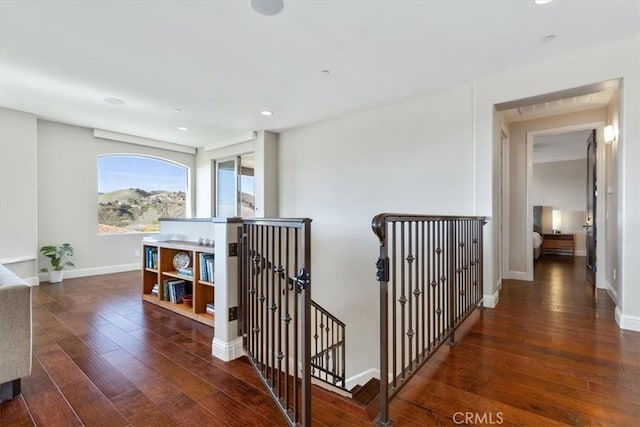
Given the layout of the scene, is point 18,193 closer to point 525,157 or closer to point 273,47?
point 273,47

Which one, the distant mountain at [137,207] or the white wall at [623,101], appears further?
the distant mountain at [137,207]

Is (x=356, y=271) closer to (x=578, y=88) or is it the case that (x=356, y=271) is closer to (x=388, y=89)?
(x=388, y=89)

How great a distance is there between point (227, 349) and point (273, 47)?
8.55ft

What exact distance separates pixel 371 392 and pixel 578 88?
3.79 m

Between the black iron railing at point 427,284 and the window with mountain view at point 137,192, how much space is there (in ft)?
18.5

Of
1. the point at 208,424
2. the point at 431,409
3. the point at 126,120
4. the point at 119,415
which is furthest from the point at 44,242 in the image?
the point at 431,409

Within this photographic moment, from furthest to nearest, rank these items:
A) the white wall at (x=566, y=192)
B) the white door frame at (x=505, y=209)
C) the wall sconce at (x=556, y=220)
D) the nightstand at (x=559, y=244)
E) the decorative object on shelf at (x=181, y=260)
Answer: the wall sconce at (x=556, y=220), the white wall at (x=566, y=192), the nightstand at (x=559, y=244), the white door frame at (x=505, y=209), the decorative object on shelf at (x=181, y=260)

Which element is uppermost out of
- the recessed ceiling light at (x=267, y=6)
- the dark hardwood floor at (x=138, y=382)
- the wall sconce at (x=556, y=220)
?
the recessed ceiling light at (x=267, y=6)

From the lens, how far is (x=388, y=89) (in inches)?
148

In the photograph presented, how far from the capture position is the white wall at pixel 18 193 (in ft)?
14.7

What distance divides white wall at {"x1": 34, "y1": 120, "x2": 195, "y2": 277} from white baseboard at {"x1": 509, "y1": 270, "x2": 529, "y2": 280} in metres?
6.91

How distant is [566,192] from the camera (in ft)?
26.1

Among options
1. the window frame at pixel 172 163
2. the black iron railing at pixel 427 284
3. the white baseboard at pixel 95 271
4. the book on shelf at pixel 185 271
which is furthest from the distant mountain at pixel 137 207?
the black iron railing at pixel 427 284

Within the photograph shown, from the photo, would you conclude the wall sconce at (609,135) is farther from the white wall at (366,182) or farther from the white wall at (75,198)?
the white wall at (75,198)
